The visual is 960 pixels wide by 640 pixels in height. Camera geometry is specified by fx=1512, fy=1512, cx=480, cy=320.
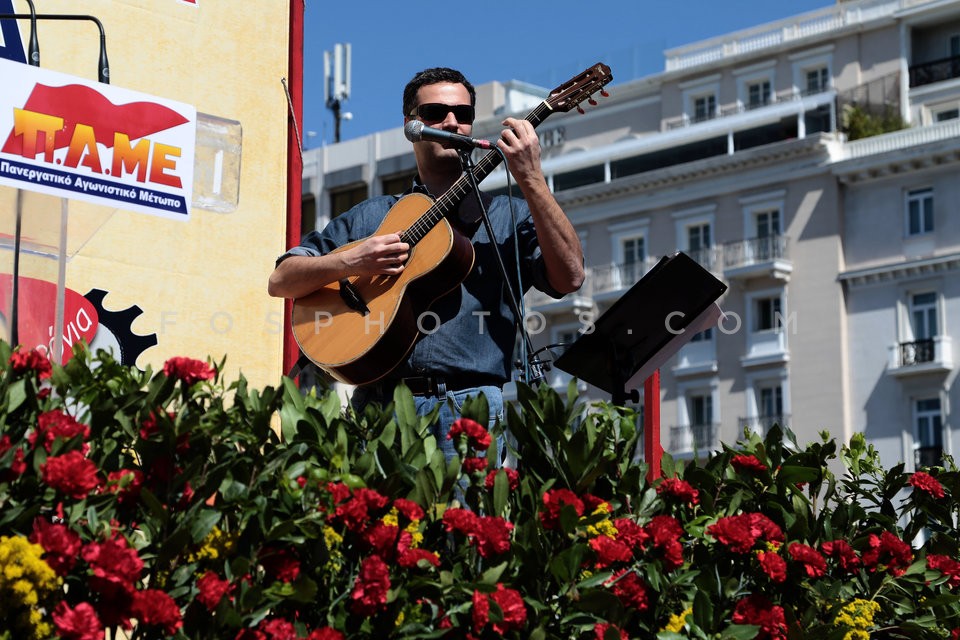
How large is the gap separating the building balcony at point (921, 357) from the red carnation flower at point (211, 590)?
1309 inches

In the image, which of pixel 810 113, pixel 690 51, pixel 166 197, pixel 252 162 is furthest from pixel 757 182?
pixel 166 197

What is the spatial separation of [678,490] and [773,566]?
0.90ft

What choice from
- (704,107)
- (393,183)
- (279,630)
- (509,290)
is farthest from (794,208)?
(279,630)

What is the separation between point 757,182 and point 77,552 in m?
36.5

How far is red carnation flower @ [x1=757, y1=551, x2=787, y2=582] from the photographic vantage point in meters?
3.46

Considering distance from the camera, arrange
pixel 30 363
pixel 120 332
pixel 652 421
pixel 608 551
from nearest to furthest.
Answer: pixel 30 363
pixel 608 551
pixel 652 421
pixel 120 332

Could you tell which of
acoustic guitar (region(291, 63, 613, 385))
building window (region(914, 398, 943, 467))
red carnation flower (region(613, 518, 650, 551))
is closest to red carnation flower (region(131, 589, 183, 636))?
red carnation flower (region(613, 518, 650, 551))

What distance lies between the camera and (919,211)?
3556 cm

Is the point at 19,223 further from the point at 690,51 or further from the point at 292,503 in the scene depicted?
the point at 690,51

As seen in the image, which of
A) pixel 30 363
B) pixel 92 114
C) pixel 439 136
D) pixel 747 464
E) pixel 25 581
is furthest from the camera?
pixel 92 114

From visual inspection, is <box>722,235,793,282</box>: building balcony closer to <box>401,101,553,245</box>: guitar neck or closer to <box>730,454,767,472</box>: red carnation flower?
<box>401,101,553,245</box>: guitar neck

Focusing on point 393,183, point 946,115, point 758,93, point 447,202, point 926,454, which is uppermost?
point 758,93

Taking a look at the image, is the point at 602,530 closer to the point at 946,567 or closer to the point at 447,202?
the point at 946,567

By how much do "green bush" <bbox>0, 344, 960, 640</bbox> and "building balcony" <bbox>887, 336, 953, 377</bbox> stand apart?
32215mm
